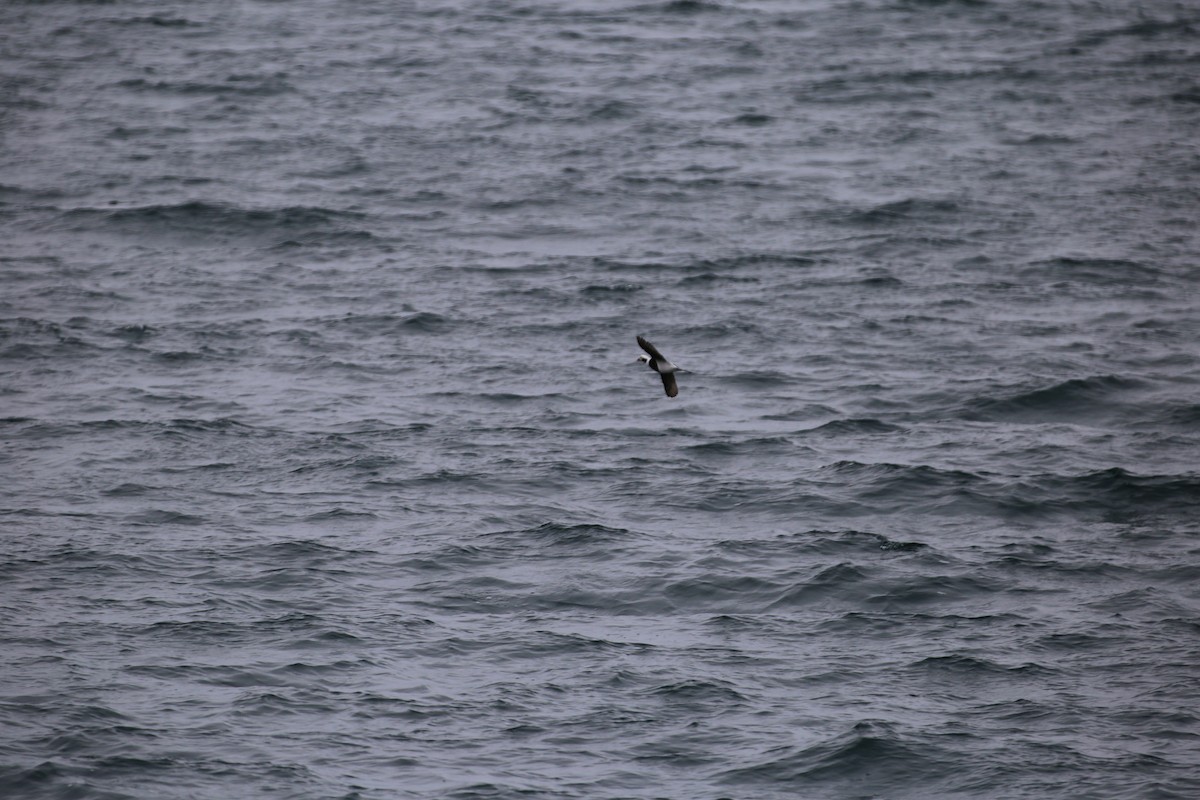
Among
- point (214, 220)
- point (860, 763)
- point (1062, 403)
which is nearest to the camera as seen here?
point (860, 763)

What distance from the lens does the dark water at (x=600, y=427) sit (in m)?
19.7

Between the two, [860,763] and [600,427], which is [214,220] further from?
[860,763]

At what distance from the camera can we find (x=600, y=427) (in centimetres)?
2806

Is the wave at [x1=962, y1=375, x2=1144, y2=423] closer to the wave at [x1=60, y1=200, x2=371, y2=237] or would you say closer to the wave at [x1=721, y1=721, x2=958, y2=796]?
the wave at [x1=721, y1=721, x2=958, y2=796]

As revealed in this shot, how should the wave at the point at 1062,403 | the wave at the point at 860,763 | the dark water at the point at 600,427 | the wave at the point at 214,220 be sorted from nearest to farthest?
the wave at the point at 860,763
the dark water at the point at 600,427
the wave at the point at 1062,403
the wave at the point at 214,220

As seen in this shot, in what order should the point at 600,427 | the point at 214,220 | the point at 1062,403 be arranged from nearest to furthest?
the point at 600,427
the point at 1062,403
the point at 214,220

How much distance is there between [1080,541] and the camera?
2434 centimetres

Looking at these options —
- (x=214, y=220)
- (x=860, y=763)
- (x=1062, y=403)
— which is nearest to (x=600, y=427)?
(x=1062, y=403)

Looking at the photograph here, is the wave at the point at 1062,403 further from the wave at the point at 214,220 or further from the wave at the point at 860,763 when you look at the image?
the wave at the point at 214,220

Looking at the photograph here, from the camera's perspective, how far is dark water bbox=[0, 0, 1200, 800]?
19656 millimetres

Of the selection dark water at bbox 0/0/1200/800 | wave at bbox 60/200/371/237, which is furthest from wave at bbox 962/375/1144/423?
wave at bbox 60/200/371/237

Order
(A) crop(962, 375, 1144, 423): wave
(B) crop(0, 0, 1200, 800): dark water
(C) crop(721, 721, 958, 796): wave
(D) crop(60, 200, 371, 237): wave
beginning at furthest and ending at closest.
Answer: (D) crop(60, 200, 371, 237): wave < (A) crop(962, 375, 1144, 423): wave < (B) crop(0, 0, 1200, 800): dark water < (C) crop(721, 721, 958, 796): wave

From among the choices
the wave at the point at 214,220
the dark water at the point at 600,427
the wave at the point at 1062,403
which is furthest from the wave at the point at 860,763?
the wave at the point at 214,220

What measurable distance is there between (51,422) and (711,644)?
42.0ft
